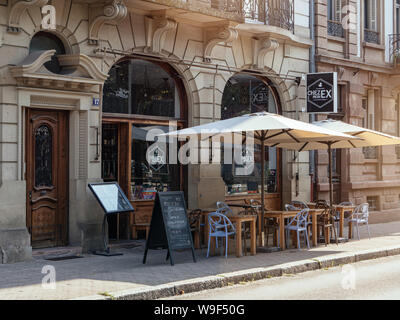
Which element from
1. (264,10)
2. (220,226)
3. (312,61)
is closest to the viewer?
(220,226)

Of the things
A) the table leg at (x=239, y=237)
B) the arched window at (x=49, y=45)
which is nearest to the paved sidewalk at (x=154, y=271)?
the table leg at (x=239, y=237)

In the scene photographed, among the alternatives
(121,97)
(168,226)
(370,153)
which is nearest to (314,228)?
(168,226)

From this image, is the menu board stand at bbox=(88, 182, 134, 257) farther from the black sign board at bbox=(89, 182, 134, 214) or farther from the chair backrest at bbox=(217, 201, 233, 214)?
the chair backrest at bbox=(217, 201, 233, 214)

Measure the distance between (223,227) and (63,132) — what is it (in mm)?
3546

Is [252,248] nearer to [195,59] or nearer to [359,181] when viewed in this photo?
[195,59]

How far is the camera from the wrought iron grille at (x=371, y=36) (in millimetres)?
20656

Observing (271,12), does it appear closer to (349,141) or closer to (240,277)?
(349,141)

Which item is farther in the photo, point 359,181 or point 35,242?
point 359,181

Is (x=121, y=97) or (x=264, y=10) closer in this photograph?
(x=121, y=97)

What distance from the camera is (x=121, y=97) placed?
13.7 meters

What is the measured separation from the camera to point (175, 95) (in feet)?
49.3

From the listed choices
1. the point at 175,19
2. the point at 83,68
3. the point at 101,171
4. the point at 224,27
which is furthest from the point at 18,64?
the point at 224,27

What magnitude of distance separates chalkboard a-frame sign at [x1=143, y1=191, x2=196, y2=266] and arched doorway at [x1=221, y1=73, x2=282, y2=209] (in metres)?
4.74

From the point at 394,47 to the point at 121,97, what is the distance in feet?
37.0
